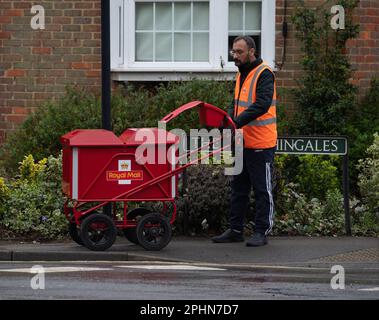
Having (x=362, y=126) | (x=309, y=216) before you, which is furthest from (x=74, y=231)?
(x=362, y=126)

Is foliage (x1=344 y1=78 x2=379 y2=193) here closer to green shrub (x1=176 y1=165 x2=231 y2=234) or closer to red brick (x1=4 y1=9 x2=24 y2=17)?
green shrub (x1=176 y1=165 x2=231 y2=234)

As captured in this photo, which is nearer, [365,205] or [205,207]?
[205,207]

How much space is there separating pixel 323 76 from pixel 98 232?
5.57 metres

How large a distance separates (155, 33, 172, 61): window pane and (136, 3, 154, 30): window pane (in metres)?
0.20

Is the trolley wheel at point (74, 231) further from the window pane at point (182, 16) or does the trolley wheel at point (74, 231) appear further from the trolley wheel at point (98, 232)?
the window pane at point (182, 16)

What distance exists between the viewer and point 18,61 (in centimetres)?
1595

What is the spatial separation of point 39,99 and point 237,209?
5.35 m

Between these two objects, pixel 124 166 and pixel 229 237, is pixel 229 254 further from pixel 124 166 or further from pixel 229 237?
pixel 124 166

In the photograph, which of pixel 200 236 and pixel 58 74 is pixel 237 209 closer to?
pixel 200 236

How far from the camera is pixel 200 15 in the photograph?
16.0 m

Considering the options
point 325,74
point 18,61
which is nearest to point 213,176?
point 325,74

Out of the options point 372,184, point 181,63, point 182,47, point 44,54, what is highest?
point 182,47

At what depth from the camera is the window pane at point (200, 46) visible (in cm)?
1605

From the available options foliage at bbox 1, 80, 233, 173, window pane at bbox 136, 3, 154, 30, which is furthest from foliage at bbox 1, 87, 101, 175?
window pane at bbox 136, 3, 154, 30
